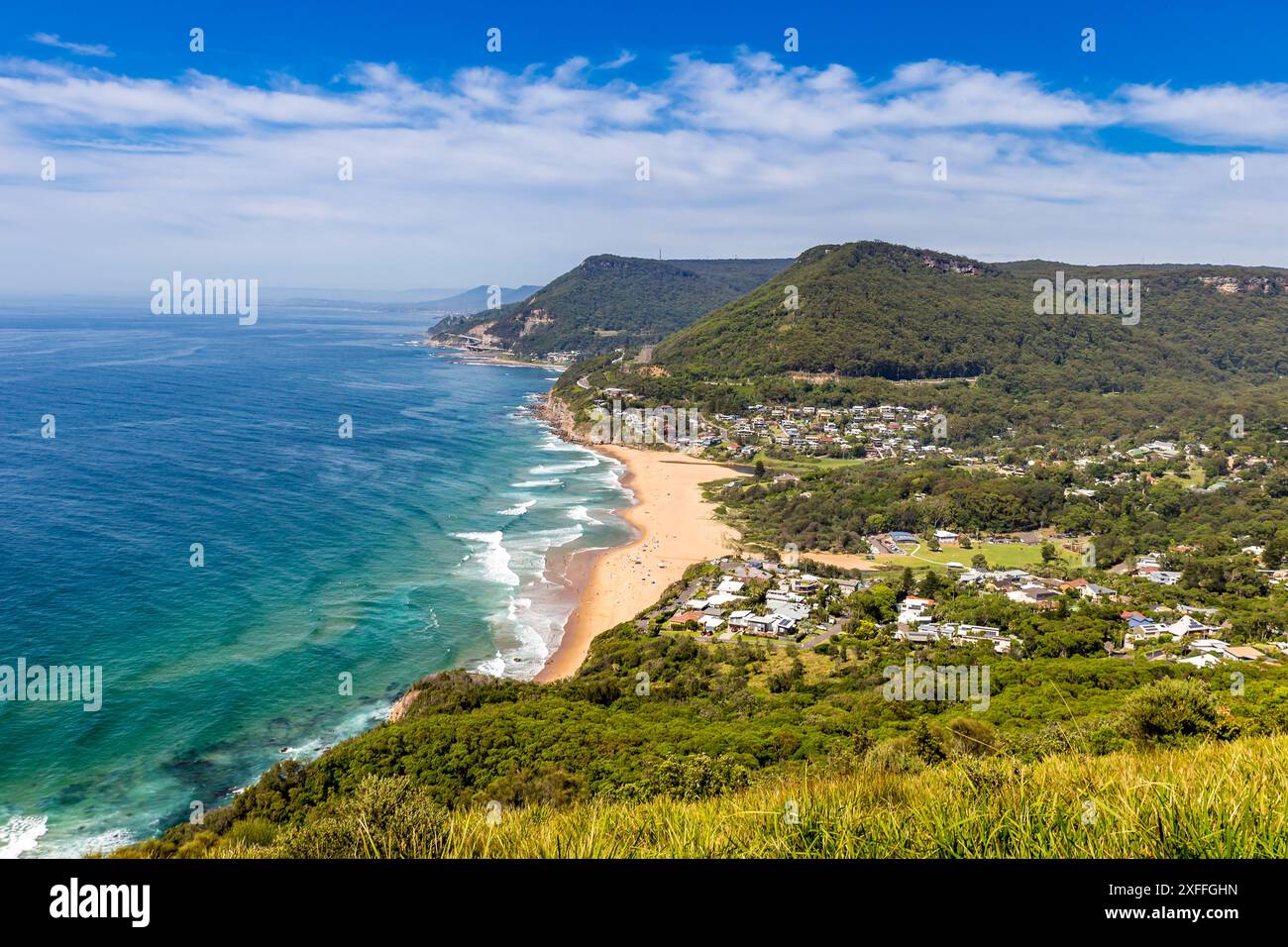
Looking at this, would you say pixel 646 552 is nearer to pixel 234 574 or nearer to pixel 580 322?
pixel 234 574

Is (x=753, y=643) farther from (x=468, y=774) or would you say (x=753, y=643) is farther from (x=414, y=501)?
(x=414, y=501)

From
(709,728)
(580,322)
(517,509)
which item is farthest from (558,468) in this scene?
(580,322)

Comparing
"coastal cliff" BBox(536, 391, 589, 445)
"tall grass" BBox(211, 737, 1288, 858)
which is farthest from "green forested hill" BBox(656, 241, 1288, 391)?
"tall grass" BBox(211, 737, 1288, 858)

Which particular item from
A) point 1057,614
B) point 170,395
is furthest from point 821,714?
point 170,395

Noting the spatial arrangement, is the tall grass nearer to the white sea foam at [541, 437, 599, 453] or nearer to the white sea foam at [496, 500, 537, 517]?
the white sea foam at [496, 500, 537, 517]

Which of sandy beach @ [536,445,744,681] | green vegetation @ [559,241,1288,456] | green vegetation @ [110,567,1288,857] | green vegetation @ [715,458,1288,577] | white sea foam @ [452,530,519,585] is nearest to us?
green vegetation @ [110,567,1288,857]

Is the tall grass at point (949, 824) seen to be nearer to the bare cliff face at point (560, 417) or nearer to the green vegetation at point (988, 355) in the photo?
the bare cliff face at point (560, 417)
